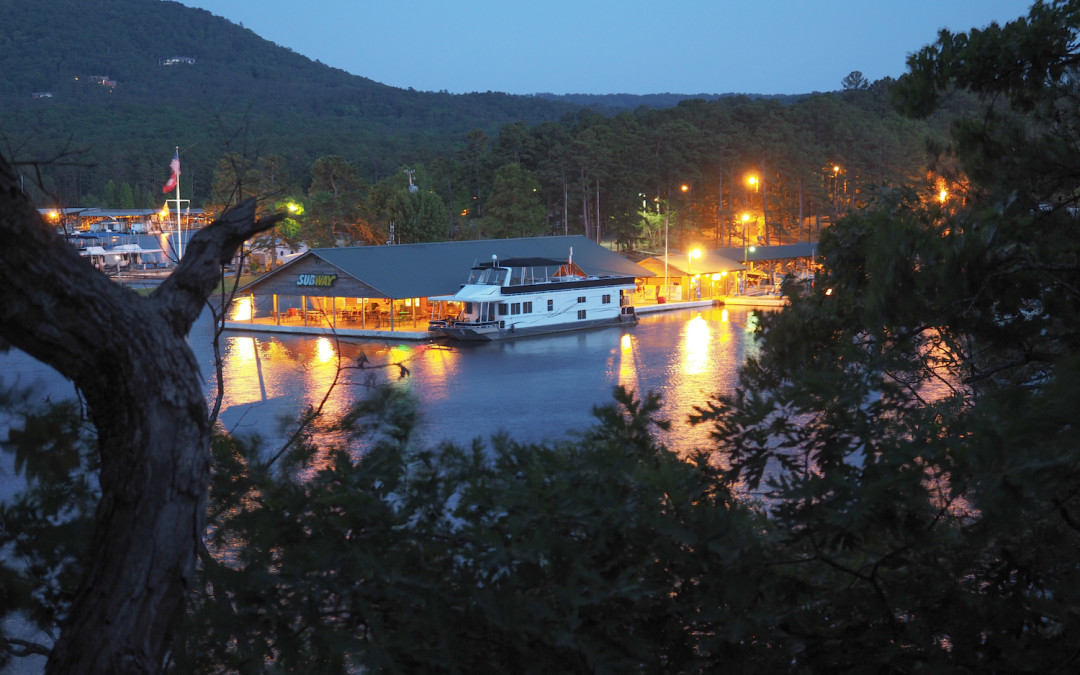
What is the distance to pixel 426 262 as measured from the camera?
28234mm

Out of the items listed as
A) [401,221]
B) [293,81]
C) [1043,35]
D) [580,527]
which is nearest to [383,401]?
A: [580,527]

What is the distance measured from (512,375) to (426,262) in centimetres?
959

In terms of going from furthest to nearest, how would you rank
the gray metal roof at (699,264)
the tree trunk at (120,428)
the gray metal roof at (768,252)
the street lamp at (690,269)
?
the gray metal roof at (768,252), the gray metal roof at (699,264), the street lamp at (690,269), the tree trunk at (120,428)

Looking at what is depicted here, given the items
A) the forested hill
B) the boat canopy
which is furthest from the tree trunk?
the boat canopy

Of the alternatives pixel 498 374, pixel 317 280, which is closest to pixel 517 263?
pixel 317 280

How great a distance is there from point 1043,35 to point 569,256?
27832mm

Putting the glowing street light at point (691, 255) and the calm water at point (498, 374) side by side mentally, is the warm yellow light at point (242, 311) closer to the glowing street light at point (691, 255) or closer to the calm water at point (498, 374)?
the calm water at point (498, 374)

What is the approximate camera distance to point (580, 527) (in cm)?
258

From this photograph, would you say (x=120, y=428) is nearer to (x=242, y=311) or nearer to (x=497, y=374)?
(x=497, y=374)

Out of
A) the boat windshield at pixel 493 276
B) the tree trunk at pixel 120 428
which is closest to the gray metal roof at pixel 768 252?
the boat windshield at pixel 493 276

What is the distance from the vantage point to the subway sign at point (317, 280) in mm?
26188

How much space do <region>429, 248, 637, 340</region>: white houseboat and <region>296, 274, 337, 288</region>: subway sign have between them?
3008 millimetres

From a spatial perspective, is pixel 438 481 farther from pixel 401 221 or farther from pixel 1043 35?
pixel 401 221

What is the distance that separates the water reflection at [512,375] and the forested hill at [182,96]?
16.0 feet
